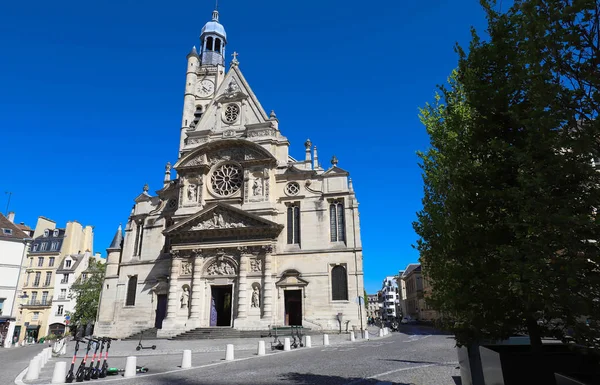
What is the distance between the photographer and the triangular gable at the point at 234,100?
33.0 meters

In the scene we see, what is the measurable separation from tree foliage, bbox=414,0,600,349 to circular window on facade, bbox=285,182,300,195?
20.6m

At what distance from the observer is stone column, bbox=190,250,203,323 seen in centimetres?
2736

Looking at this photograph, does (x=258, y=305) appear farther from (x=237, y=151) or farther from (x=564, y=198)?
(x=564, y=198)

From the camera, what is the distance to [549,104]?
165 inches

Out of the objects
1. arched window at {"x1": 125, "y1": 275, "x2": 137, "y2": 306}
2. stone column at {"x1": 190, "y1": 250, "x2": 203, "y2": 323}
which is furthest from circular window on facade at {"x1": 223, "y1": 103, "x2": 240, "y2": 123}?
arched window at {"x1": 125, "y1": 275, "x2": 137, "y2": 306}

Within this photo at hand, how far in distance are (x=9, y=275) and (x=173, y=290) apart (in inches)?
702

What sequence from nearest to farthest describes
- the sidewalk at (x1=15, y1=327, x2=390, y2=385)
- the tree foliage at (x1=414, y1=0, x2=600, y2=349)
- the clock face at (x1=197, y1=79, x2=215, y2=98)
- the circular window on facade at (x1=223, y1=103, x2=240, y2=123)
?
the tree foliage at (x1=414, y1=0, x2=600, y2=349)
the sidewalk at (x1=15, y1=327, x2=390, y2=385)
the circular window on facade at (x1=223, y1=103, x2=240, y2=123)
the clock face at (x1=197, y1=79, x2=215, y2=98)

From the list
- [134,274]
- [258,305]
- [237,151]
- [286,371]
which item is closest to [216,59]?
[237,151]

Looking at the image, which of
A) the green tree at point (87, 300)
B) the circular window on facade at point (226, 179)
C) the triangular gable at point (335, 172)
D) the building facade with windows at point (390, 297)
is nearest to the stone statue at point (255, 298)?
the circular window on facade at point (226, 179)

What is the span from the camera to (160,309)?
97.6ft

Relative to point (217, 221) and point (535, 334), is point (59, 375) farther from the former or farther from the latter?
point (217, 221)

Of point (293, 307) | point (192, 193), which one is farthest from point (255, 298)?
point (192, 193)

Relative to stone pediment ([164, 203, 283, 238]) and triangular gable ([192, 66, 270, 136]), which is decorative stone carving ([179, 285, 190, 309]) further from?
triangular gable ([192, 66, 270, 136])

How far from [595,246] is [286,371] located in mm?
8900
